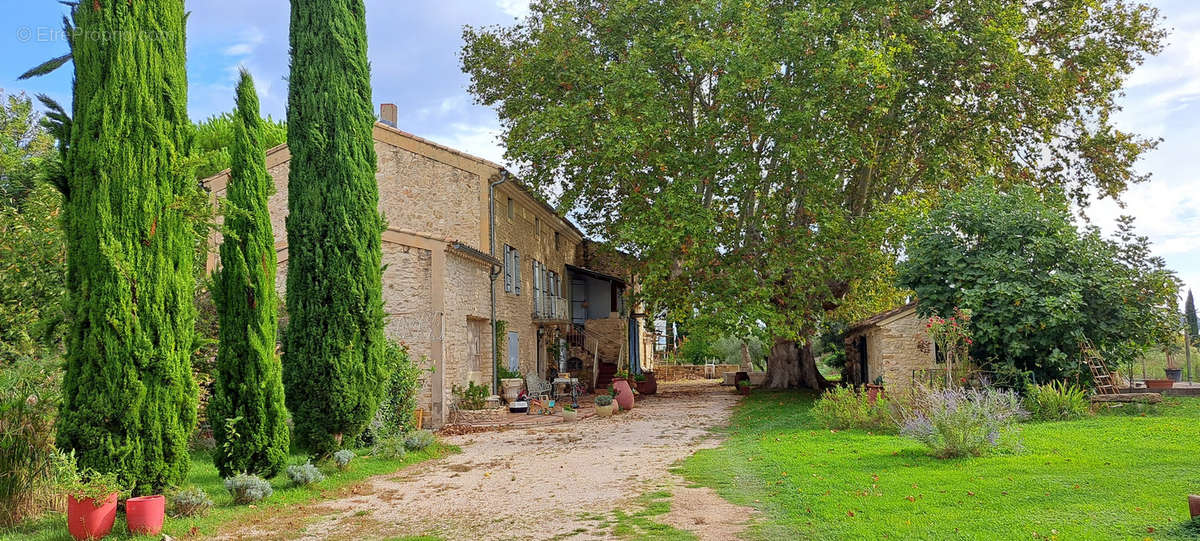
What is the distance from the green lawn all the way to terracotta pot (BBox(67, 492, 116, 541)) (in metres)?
5.97

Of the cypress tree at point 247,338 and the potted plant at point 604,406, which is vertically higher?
the cypress tree at point 247,338

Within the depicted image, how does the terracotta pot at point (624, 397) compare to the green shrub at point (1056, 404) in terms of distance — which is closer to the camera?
the green shrub at point (1056, 404)

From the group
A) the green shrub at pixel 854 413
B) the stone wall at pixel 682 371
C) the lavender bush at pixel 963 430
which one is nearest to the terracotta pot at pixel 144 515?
the lavender bush at pixel 963 430

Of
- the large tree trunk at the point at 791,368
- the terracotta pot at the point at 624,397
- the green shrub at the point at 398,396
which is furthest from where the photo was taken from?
the large tree trunk at the point at 791,368

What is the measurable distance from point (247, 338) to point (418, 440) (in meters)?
4.17

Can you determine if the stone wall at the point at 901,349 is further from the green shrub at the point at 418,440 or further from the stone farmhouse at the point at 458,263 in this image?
the green shrub at the point at 418,440

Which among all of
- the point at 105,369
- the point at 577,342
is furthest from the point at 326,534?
the point at 577,342

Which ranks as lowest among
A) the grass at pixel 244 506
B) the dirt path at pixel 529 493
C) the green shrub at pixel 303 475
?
the dirt path at pixel 529 493

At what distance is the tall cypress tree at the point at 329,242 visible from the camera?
11.3 meters

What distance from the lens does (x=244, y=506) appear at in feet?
28.7

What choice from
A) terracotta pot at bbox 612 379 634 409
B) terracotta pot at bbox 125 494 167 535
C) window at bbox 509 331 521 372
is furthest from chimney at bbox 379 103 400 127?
terracotta pot at bbox 125 494 167 535

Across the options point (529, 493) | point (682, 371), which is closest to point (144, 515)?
point (529, 493)

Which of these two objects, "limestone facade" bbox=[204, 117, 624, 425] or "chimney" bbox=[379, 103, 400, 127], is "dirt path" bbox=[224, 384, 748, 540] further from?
"chimney" bbox=[379, 103, 400, 127]

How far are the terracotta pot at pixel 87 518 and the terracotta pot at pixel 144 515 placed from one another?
0.63 ft
